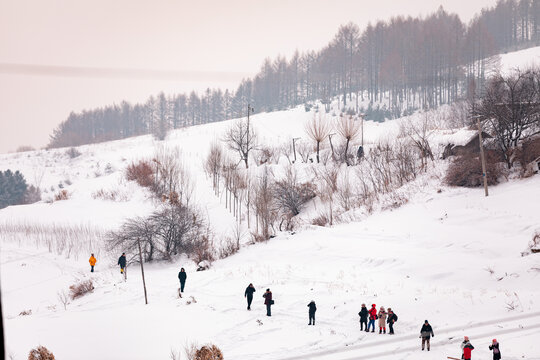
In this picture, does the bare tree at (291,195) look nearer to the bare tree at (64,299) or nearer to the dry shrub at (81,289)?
the dry shrub at (81,289)

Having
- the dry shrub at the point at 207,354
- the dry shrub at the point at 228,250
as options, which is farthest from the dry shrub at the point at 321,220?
the dry shrub at the point at 207,354

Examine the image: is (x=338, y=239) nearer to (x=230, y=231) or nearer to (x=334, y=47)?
(x=230, y=231)

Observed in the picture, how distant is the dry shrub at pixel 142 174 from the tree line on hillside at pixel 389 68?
78.0 ft

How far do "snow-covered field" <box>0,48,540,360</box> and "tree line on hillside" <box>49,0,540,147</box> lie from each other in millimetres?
37675

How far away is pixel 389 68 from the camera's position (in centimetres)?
6706

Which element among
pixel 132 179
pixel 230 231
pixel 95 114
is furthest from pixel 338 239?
pixel 95 114

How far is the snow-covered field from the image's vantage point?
13.0 m

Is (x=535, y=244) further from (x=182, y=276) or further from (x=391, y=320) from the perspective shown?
(x=182, y=276)

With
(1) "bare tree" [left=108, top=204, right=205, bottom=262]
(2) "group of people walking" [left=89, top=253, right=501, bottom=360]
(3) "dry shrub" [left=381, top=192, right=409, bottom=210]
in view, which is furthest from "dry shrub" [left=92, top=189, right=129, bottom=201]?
(2) "group of people walking" [left=89, top=253, right=501, bottom=360]

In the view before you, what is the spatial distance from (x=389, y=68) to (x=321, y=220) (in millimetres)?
45990

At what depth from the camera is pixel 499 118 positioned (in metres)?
27.2

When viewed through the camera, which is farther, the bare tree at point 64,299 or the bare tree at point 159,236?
the bare tree at point 159,236

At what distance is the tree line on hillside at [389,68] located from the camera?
65062 millimetres

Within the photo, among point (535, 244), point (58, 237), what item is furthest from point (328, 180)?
point (58, 237)
